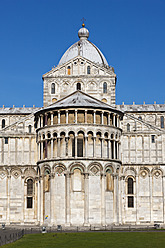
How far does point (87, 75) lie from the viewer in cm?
7731

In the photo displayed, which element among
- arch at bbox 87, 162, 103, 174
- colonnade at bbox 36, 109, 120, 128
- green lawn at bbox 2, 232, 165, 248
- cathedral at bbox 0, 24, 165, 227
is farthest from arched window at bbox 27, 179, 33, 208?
green lawn at bbox 2, 232, 165, 248

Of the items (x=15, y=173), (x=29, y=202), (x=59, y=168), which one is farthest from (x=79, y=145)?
(x=29, y=202)

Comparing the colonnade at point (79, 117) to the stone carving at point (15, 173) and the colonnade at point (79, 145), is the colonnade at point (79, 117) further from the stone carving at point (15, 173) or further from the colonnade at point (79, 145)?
the stone carving at point (15, 173)

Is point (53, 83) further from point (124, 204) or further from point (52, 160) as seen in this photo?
point (124, 204)

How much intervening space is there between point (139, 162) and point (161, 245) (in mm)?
31928

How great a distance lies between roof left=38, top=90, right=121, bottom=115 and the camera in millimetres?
66562

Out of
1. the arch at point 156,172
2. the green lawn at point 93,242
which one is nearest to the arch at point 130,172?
the arch at point 156,172

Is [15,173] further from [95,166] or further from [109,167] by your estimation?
[109,167]

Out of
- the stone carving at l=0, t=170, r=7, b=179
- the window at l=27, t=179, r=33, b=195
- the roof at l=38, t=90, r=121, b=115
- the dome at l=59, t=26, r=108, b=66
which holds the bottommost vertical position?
the window at l=27, t=179, r=33, b=195

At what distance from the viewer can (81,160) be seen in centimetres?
6569

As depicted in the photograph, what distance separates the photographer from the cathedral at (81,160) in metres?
65.5

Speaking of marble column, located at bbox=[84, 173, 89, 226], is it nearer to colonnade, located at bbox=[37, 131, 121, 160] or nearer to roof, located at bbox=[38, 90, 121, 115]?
colonnade, located at bbox=[37, 131, 121, 160]

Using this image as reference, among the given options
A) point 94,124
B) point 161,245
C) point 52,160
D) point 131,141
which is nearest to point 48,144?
point 52,160

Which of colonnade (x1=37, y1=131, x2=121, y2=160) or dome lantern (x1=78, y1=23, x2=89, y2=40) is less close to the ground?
dome lantern (x1=78, y1=23, x2=89, y2=40)
